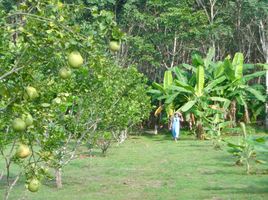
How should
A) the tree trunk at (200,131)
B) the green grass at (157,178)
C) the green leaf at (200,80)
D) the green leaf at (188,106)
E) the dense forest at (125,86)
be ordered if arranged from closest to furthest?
1. the dense forest at (125,86)
2. the green grass at (157,178)
3. the green leaf at (200,80)
4. the green leaf at (188,106)
5. the tree trunk at (200,131)

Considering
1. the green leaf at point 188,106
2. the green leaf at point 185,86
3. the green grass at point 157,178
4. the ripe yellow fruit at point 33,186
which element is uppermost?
the green leaf at point 185,86

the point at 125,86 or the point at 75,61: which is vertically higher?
the point at 125,86

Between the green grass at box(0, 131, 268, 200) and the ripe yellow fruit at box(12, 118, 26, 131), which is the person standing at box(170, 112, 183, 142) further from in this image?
the ripe yellow fruit at box(12, 118, 26, 131)

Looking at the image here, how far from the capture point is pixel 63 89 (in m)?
8.41

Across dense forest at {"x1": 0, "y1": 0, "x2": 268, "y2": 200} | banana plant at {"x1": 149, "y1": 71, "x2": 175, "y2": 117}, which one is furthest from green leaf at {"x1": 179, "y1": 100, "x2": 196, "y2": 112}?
banana plant at {"x1": 149, "y1": 71, "x2": 175, "y2": 117}

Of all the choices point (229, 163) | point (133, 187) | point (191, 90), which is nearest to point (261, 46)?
point (191, 90)

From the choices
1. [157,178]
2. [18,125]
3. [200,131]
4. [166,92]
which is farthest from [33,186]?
[166,92]

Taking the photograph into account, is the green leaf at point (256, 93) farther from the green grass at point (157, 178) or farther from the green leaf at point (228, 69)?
the green grass at point (157, 178)

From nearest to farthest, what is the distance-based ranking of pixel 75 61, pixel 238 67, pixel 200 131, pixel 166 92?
pixel 75 61
pixel 238 67
pixel 200 131
pixel 166 92

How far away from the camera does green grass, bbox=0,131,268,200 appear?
34.2 ft

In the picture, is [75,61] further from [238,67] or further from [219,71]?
[238,67]

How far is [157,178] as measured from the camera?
12.5 m

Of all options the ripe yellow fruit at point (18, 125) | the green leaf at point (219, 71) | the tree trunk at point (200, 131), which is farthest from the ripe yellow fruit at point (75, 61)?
the tree trunk at point (200, 131)

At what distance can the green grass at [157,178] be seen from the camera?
10.4m
